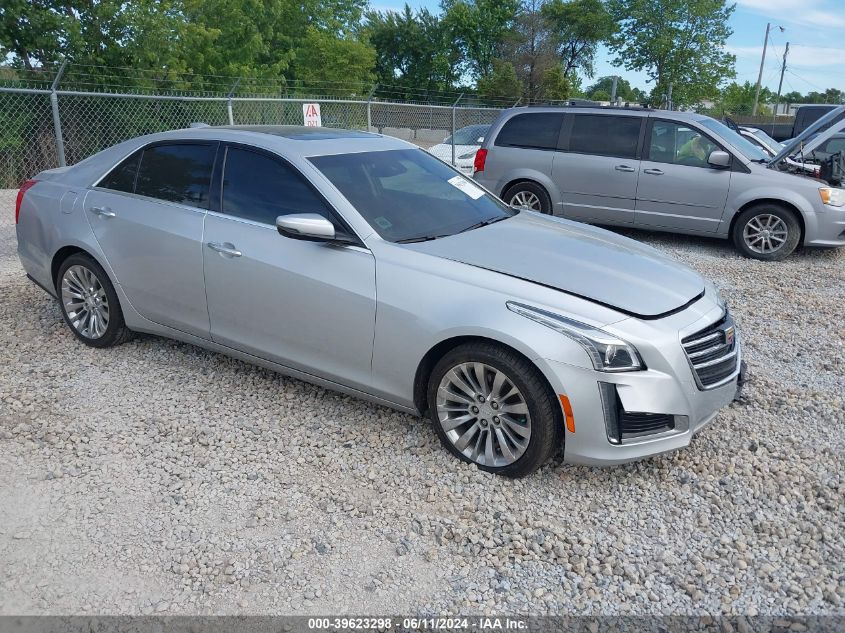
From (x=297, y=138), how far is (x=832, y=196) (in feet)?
22.2

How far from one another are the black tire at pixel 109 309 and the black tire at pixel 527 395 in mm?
2592

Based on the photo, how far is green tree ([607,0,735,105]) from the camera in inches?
1542

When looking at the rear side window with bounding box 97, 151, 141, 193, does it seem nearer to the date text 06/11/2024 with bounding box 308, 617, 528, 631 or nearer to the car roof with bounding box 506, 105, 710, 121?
the date text 06/11/2024 with bounding box 308, 617, 528, 631

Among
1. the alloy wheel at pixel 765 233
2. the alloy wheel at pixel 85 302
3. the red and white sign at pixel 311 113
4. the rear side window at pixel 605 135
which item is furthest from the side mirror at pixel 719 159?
the red and white sign at pixel 311 113

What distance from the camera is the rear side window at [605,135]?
917 centimetres

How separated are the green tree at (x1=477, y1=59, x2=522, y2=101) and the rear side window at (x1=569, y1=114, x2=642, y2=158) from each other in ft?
126

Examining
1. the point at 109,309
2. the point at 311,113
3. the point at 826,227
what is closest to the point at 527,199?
the point at 826,227

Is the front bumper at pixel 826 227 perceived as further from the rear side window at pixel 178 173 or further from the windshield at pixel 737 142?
the rear side window at pixel 178 173

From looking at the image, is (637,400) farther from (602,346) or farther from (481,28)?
(481,28)

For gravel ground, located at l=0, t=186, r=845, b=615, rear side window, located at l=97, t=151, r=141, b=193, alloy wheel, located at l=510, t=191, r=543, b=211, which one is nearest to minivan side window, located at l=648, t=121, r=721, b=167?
alloy wheel, located at l=510, t=191, r=543, b=211

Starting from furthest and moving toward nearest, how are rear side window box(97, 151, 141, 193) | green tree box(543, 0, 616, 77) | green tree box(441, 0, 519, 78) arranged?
green tree box(543, 0, 616, 77), green tree box(441, 0, 519, 78), rear side window box(97, 151, 141, 193)

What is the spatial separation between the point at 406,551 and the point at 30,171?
43.6 ft

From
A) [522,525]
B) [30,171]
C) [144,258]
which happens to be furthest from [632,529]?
[30,171]

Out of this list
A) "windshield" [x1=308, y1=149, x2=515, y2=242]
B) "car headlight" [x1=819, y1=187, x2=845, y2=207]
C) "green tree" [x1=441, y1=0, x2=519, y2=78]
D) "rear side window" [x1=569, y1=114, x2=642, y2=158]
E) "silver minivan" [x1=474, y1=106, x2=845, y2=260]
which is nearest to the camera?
"windshield" [x1=308, y1=149, x2=515, y2=242]
